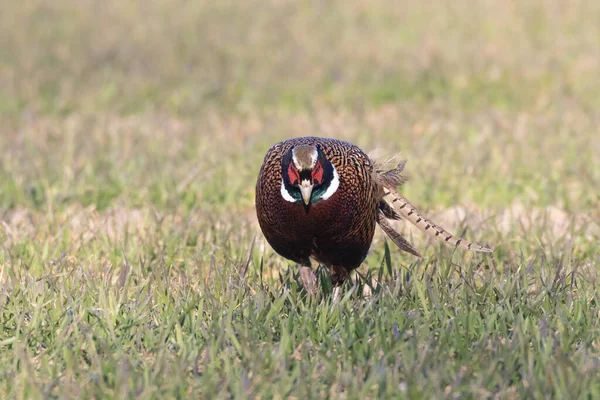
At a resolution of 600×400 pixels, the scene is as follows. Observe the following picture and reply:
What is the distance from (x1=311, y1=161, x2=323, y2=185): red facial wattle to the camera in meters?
3.68

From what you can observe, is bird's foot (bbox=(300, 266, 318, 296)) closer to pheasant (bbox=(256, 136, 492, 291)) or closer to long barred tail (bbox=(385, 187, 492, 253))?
pheasant (bbox=(256, 136, 492, 291))

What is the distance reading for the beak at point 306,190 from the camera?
3.65m

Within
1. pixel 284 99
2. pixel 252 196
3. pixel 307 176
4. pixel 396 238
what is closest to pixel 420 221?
pixel 396 238

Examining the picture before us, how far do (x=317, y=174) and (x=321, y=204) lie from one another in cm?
14

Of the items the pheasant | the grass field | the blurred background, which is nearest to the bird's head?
the pheasant

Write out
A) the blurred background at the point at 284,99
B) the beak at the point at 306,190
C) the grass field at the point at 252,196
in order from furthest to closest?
the blurred background at the point at 284,99, the beak at the point at 306,190, the grass field at the point at 252,196

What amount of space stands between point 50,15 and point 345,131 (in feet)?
23.0

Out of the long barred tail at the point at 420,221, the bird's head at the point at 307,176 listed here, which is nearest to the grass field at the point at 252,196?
the long barred tail at the point at 420,221

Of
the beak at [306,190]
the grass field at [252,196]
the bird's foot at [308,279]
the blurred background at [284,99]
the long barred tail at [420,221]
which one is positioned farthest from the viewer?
the blurred background at [284,99]

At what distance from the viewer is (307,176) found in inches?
144

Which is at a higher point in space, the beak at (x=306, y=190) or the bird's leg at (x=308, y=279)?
the beak at (x=306, y=190)

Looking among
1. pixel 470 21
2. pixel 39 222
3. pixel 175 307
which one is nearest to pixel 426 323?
pixel 175 307

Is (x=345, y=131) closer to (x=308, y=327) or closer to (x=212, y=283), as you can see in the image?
(x=212, y=283)

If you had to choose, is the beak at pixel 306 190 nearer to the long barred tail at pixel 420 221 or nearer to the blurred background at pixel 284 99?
A: the long barred tail at pixel 420 221
